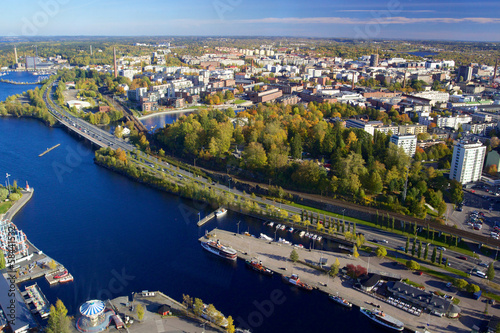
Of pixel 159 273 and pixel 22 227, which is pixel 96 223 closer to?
pixel 22 227

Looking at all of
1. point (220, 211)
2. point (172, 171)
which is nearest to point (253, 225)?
point (220, 211)

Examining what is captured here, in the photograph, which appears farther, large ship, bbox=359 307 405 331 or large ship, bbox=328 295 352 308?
large ship, bbox=328 295 352 308

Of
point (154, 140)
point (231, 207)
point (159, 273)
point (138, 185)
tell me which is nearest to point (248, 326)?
point (159, 273)

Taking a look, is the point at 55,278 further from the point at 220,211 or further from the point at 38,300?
the point at 220,211

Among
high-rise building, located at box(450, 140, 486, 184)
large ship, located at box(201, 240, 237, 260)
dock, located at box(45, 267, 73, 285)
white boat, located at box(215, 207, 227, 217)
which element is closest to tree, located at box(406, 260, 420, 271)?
large ship, located at box(201, 240, 237, 260)

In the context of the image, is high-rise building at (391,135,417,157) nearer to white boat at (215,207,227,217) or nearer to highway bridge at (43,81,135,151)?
white boat at (215,207,227,217)
